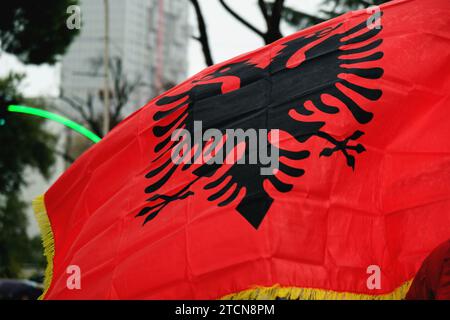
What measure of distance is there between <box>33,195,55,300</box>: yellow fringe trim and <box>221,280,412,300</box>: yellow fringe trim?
3.44ft

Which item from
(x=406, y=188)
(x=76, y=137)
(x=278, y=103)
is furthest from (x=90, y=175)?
(x=76, y=137)

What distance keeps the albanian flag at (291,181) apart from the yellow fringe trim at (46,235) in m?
0.02

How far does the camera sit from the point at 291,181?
2.54 meters

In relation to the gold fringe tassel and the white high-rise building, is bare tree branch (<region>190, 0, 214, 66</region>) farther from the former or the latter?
the white high-rise building

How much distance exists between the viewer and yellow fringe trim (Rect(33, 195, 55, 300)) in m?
3.01

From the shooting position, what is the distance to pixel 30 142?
22531 mm

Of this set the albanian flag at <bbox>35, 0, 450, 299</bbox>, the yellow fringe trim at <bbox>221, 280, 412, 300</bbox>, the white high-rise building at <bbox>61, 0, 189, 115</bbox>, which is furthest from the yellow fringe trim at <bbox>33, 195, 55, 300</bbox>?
the white high-rise building at <bbox>61, 0, 189, 115</bbox>

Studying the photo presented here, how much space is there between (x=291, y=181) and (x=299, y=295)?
0.47 metres

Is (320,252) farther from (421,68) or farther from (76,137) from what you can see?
(76,137)

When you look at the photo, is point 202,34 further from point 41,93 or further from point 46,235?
point 41,93

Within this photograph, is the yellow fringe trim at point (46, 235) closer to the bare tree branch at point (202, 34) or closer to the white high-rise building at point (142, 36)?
the bare tree branch at point (202, 34)

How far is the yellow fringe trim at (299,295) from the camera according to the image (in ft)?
7.52

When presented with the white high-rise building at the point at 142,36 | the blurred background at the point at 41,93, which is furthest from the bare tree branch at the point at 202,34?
the white high-rise building at the point at 142,36

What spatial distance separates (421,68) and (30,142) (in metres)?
21.2
